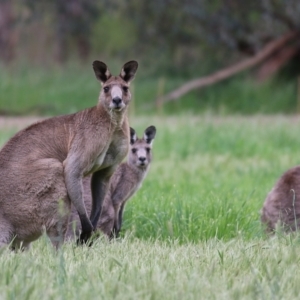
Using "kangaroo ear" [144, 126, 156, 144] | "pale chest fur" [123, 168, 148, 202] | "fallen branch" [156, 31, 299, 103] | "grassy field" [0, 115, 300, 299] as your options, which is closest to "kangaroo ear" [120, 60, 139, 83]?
"grassy field" [0, 115, 300, 299]

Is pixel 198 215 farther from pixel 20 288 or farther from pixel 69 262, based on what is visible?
pixel 20 288

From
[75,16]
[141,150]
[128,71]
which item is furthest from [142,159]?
[75,16]

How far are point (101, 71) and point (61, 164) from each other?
31.8 inches

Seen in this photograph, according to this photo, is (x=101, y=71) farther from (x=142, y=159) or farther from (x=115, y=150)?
(x=142, y=159)

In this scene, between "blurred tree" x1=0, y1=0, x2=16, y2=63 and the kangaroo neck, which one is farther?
"blurred tree" x1=0, y1=0, x2=16, y2=63

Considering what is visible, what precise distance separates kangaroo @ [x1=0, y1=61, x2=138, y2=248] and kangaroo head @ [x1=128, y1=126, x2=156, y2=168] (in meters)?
1.49

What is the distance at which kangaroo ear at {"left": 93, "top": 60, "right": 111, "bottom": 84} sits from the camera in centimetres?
624

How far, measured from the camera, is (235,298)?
421 centimetres

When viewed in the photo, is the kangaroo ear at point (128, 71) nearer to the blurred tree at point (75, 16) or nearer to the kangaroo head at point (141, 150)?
the kangaroo head at point (141, 150)

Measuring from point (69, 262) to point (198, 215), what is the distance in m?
2.14

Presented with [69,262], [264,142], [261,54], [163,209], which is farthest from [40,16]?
[69,262]

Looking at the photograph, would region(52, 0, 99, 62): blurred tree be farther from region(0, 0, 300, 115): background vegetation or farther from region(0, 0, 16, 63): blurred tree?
region(0, 0, 16, 63): blurred tree

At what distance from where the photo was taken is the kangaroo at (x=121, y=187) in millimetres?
6887

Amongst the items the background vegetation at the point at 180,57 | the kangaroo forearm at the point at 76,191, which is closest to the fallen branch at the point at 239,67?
the background vegetation at the point at 180,57
